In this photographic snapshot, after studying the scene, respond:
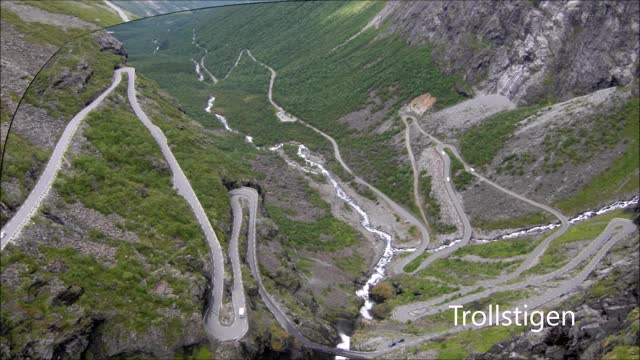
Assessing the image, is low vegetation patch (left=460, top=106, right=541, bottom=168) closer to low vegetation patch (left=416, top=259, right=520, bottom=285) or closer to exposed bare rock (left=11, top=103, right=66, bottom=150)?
low vegetation patch (left=416, top=259, right=520, bottom=285)

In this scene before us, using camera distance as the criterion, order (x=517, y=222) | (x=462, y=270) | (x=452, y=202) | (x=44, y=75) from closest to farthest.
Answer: (x=44, y=75)
(x=462, y=270)
(x=517, y=222)
(x=452, y=202)

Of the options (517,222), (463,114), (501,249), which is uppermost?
(463,114)

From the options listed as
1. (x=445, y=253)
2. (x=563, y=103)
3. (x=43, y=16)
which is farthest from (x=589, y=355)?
(x=43, y=16)

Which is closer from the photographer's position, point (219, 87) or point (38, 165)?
point (38, 165)

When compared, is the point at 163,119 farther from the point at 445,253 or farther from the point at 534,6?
the point at 534,6

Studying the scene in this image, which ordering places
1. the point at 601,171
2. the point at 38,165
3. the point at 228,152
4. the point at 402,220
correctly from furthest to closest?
the point at 228,152 → the point at 402,220 → the point at 601,171 → the point at 38,165

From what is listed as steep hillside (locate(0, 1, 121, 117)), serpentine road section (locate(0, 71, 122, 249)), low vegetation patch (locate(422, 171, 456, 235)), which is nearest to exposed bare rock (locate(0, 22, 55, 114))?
steep hillside (locate(0, 1, 121, 117))

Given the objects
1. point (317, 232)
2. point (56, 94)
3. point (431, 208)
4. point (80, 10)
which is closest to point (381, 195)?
point (431, 208)

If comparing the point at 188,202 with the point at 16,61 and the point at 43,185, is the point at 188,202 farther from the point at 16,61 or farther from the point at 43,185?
the point at 16,61
